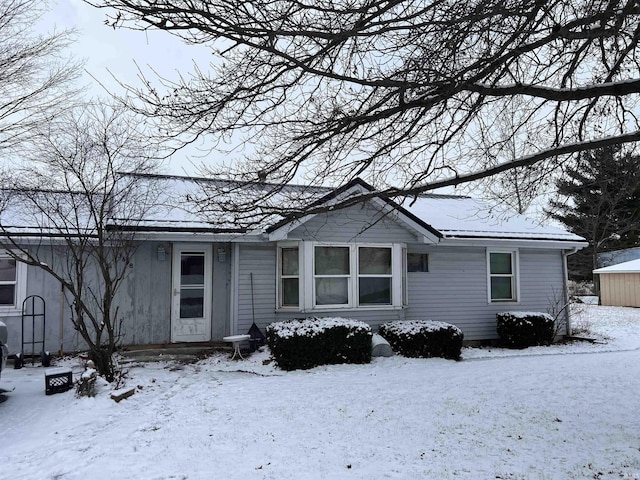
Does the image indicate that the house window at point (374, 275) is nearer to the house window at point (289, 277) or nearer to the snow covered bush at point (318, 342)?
the house window at point (289, 277)

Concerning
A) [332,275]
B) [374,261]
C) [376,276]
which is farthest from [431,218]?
[332,275]

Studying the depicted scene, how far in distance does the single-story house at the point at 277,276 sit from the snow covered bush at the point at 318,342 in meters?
1.22

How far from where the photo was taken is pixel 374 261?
35.3 feet

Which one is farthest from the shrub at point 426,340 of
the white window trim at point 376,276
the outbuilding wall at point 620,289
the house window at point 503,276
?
the outbuilding wall at point 620,289

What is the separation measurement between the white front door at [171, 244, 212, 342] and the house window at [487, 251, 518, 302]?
7.48 metres

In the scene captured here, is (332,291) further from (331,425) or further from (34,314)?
(34,314)

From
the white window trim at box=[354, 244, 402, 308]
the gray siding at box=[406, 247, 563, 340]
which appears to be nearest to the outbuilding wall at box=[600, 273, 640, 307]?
the gray siding at box=[406, 247, 563, 340]

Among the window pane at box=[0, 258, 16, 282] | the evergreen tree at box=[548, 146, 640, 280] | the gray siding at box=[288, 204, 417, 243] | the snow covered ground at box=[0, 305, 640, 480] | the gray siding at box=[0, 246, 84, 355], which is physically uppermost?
the evergreen tree at box=[548, 146, 640, 280]

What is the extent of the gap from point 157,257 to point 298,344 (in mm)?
3850

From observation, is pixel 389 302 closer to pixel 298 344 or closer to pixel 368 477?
pixel 298 344

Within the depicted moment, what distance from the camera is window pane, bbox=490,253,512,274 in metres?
12.3

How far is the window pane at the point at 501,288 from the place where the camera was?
40.3 feet

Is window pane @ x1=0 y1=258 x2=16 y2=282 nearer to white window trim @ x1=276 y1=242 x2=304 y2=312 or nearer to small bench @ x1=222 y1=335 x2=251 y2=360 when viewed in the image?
small bench @ x1=222 y1=335 x2=251 y2=360

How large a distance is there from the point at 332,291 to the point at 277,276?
132 centimetres
